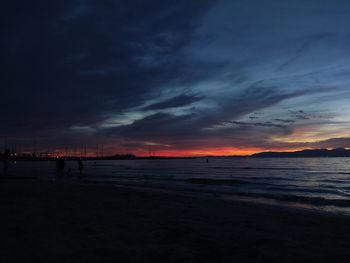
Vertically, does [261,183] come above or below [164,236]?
below

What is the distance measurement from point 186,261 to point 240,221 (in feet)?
18.0

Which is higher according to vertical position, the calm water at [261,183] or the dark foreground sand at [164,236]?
the dark foreground sand at [164,236]

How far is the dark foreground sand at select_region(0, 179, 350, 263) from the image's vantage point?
6.59m

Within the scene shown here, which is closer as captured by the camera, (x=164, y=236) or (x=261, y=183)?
(x=164, y=236)

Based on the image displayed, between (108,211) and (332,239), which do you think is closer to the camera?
(332,239)

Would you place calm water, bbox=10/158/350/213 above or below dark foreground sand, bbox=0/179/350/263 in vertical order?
below

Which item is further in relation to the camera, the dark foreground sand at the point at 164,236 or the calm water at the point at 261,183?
the calm water at the point at 261,183

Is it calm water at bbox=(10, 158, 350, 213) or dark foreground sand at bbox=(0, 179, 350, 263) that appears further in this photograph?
calm water at bbox=(10, 158, 350, 213)

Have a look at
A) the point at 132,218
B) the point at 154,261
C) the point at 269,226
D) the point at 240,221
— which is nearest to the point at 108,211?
the point at 132,218

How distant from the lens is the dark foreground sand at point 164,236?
6590 mm

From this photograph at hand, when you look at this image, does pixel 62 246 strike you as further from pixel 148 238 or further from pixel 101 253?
pixel 148 238

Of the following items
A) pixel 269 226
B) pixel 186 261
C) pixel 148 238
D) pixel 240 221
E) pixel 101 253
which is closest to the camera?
pixel 186 261

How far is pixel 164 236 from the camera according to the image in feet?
27.7

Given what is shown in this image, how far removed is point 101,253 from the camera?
669 centimetres
